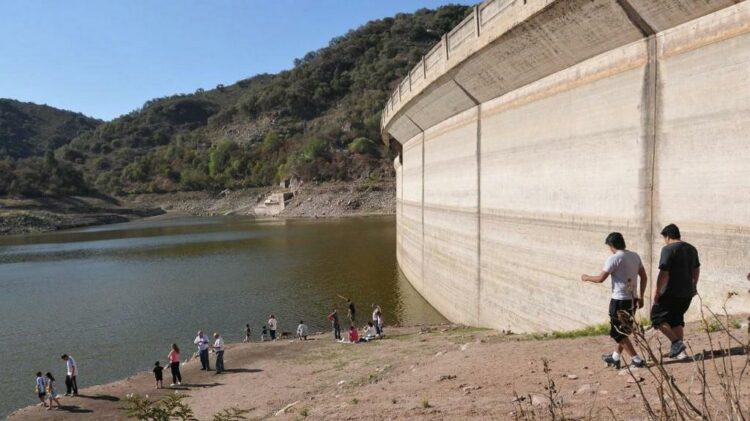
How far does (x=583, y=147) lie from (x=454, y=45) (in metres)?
7.10

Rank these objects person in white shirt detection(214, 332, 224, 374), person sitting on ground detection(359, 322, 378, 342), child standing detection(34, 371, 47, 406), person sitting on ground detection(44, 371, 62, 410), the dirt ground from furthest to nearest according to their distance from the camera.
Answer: person sitting on ground detection(359, 322, 378, 342) < person in white shirt detection(214, 332, 224, 374) < child standing detection(34, 371, 47, 406) < person sitting on ground detection(44, 371, 62, 410) < the dirt ground

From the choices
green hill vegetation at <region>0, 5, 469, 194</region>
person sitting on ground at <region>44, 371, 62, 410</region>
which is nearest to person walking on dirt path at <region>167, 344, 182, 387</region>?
person sitting on ground at <region>44, 371, 62, 410</region>

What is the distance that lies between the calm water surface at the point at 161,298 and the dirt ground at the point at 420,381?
3.06 meters

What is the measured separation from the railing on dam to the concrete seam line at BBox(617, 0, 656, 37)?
3.44 metres

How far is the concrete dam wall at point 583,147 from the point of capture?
8.28 m

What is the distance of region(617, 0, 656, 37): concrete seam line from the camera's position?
9555 mm

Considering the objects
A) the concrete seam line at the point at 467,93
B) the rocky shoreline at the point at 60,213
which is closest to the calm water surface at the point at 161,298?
the concrete seam line at the point at 467,93

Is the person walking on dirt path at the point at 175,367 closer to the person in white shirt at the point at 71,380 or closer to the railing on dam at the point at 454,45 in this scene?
the person in white shirt at the point at 71,380

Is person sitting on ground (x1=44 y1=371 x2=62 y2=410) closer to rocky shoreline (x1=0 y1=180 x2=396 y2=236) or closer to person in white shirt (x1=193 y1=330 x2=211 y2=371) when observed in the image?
person in white shirt (x1=193 y1=330 x2=211 y2=371)

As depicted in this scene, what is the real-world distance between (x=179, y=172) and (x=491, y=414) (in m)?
150

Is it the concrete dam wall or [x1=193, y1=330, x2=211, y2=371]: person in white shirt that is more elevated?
the concrete dam wall

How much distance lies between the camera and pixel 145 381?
14477 mm

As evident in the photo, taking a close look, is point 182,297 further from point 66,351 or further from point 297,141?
point 297,141

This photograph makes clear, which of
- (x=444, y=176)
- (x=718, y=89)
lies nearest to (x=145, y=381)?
(x=444, y=176)
